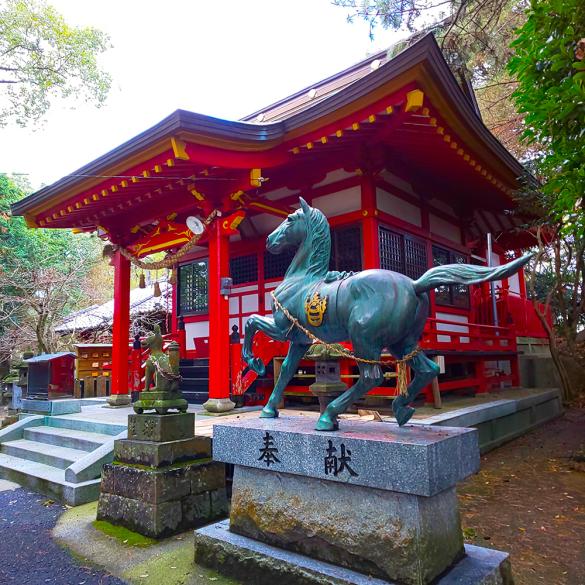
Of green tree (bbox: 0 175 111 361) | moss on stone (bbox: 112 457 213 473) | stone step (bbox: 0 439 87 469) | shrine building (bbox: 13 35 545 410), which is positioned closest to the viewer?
moss on stone (bbox: 112 457 213 473)

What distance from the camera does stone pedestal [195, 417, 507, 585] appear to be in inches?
97.8

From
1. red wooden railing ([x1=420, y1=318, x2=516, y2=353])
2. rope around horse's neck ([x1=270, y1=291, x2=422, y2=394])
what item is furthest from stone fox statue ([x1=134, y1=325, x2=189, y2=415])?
red wooden railing ([x1=420, y1=318, x2=516, y2=353])

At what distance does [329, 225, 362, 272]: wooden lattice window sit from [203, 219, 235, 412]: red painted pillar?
2.13 meters

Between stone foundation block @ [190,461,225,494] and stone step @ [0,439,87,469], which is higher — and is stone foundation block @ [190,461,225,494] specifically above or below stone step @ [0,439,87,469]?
above

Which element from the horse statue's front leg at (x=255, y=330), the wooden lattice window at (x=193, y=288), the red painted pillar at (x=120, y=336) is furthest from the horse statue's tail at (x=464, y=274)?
the wooden lattice window at (x=193, y=288)

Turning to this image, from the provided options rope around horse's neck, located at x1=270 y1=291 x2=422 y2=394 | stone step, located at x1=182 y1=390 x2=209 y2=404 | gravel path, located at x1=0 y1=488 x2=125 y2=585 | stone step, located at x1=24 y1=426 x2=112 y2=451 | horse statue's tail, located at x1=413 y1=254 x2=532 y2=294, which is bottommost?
gravel path, located at x1=0 y1=488 x2=125 y2=585

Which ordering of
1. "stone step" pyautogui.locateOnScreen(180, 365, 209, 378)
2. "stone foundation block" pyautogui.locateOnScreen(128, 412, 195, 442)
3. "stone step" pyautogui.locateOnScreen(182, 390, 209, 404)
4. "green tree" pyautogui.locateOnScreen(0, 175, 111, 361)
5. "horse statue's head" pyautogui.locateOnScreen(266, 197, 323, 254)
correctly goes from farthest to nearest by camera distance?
"green tree" pyautogui.locateOnScreen(0, 175, 111, 361)
"stone step" pyautogui.locateOnScreen(180, 365, 209, 378)
"stone step" pyautogui.locateOnScreen(182, 390, 209, 404)
"stone foundation block" pyautogui.locateOnScreen(128, 412, 195, 442)
"horse statue's head" pyautogui.locateOnScreen(266, 197, 323, 254)

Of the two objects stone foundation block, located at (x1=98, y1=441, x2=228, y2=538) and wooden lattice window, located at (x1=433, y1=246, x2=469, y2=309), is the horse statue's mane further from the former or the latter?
wooden lattice window, located at (x1=433, y1=246, x2=469, y2=309)

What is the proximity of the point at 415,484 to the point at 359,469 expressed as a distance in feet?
1.17

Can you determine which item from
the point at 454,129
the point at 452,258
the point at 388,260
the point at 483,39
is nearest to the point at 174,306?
the point at 388,260

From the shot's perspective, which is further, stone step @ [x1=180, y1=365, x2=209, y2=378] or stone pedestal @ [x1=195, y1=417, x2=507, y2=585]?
stone step @ [x1=180, y1=365, x2=209, y2=378]

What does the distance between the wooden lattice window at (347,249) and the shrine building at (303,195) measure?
0.02 m

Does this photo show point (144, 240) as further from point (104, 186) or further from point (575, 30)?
point (575, 30)

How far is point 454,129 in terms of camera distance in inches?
273
